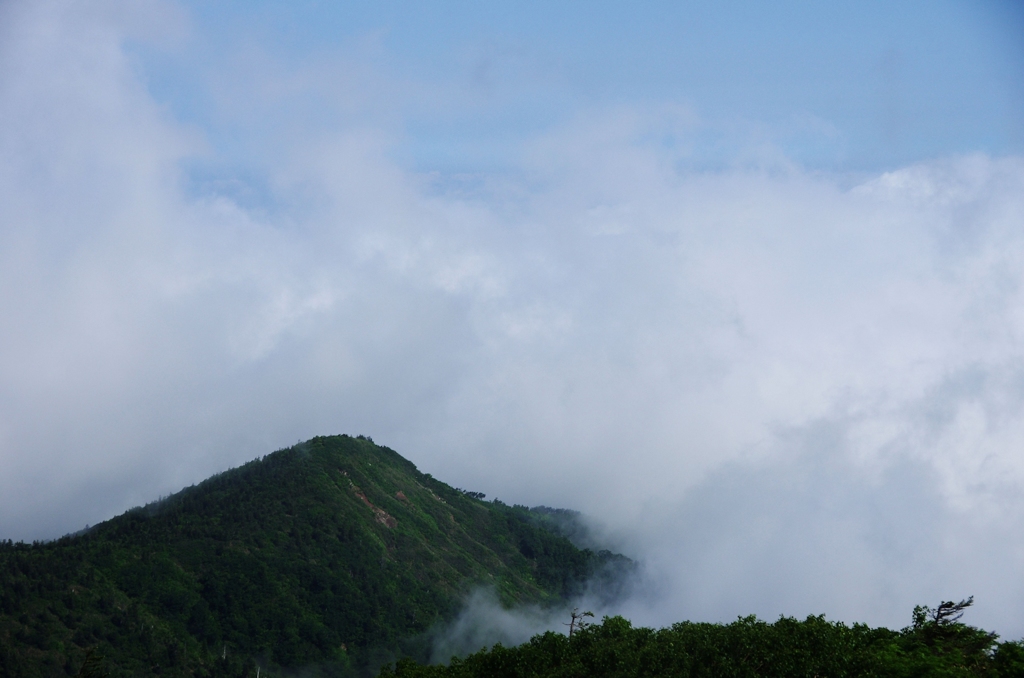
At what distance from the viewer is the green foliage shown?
52500mm

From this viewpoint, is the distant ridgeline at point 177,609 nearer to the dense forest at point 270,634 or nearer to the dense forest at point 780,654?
the dense forest at point 270,634

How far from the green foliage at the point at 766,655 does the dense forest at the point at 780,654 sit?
0.06 metres

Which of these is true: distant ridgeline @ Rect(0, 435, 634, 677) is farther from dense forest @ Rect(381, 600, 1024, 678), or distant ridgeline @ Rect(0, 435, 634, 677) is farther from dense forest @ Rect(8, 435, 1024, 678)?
dense forest @ Rect(381, 600, 1024, 678)

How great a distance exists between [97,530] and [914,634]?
604ft

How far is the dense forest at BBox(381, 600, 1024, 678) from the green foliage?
0.21 feet

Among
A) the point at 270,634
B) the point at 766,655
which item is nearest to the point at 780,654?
the point at 766,655

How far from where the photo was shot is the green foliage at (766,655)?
52500mm

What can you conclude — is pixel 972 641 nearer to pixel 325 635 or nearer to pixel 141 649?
pixel 141 649

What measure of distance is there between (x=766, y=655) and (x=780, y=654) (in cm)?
101

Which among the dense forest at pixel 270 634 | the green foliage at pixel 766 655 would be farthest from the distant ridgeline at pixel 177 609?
the green foliage at pixel 766 655

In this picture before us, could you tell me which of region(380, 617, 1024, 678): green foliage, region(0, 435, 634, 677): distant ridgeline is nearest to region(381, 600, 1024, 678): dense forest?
region(380, 617, 1024, 678): green foliage

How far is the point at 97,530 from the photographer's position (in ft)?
623

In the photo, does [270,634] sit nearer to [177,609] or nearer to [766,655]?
[177,609]

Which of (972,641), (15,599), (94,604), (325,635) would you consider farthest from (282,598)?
(972,641)
